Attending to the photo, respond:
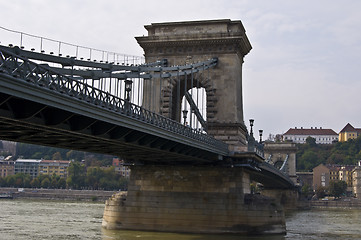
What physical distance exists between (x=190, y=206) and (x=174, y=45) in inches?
552

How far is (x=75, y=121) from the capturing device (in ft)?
82.8

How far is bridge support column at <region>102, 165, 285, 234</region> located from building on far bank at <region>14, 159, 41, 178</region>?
153963 millimetres

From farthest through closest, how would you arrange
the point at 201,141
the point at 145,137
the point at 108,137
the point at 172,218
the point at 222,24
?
the point at 222,24, the point at 172,218, the point at 201,141, the point at 145,137, the point at 108,137

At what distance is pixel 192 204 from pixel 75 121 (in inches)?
728

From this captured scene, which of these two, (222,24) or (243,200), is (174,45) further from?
(243,200)

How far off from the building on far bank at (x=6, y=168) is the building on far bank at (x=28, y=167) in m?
1.61

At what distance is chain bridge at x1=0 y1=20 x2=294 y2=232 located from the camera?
947 inches

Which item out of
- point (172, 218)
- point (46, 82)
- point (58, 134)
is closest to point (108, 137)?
point (58, 134)

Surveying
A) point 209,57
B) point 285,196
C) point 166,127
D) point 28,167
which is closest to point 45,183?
point 28,167

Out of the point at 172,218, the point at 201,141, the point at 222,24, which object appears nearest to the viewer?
the point at 201,141

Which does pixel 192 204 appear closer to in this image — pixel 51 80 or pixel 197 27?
pixel 197 27

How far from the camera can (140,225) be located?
1640 inches

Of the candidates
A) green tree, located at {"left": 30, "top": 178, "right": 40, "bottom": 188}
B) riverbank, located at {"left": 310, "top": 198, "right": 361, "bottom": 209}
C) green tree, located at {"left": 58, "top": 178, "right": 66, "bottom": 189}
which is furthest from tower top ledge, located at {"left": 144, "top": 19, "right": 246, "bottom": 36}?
green tree, located at {"left": 30, "top": 178, "right": 40, "bottom": 188}

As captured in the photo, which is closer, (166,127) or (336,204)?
(166,127)
